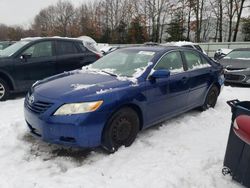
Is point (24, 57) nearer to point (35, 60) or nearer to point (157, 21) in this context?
point (35, 60)

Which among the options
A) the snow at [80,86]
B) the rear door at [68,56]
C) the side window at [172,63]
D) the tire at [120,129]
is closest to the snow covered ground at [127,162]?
the tire at [120,129]

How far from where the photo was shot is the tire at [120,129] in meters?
3.68

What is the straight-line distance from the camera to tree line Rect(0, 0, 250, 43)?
3450 centimetres

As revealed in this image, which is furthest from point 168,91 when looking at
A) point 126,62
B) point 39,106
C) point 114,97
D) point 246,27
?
point 246,27

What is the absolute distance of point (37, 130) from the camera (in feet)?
12.2

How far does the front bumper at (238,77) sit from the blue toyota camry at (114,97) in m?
4.37

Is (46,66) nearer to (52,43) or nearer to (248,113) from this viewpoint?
(52,43)

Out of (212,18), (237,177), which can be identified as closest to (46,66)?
(237,177)

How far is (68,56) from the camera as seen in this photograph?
7648mm

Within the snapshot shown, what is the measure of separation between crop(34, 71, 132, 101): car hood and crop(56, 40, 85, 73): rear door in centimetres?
320

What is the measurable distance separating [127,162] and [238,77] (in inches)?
274

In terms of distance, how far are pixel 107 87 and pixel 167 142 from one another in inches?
52.9

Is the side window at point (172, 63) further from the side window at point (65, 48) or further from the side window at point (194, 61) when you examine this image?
the side window at point (65, 48)

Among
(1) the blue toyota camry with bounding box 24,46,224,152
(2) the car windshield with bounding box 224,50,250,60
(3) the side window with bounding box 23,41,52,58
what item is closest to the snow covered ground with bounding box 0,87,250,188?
(1) the blue toyota camry with bounding box 24,46,224,152
